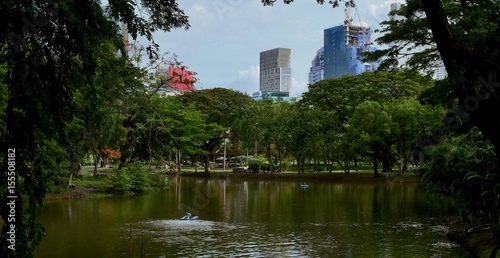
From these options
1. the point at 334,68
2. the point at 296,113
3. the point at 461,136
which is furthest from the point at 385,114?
the point at 334,68

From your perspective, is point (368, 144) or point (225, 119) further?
point (225, 119)

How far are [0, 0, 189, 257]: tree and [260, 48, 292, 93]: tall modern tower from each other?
130 meters

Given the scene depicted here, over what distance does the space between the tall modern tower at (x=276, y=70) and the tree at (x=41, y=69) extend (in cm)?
12984

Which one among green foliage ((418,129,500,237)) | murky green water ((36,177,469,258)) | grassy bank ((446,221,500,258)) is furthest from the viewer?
murky green water ((36,177,469,258))

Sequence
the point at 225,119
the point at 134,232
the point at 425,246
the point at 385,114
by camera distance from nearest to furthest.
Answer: the point at 425,246
the point at 134,232
the point at 385,114
the point at 225,119

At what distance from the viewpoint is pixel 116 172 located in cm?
2670

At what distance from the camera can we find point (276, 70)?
13625 cm

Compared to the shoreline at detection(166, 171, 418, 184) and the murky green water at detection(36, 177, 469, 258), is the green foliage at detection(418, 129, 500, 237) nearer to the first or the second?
the murky green water at detection(36, 177, 469, 258)

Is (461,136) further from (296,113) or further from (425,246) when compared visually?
(296,113)

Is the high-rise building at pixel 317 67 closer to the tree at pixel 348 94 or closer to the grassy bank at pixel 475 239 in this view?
the tree at pixel 348 94

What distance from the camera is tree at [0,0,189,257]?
4.02 m

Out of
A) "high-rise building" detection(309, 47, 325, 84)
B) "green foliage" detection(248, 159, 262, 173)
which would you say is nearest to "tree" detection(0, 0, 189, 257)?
"green foliage" detection(248, 159, 262, 173)

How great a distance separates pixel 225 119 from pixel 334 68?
83.0 m

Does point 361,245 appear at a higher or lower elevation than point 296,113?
lower
